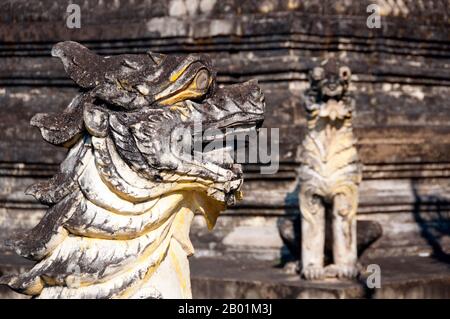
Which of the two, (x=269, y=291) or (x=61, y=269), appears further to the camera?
(x=269, y=291)

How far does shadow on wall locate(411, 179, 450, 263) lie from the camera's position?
14.6 m

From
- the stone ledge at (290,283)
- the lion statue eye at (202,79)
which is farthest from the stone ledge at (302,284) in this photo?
the lion statue eye at (202,79)

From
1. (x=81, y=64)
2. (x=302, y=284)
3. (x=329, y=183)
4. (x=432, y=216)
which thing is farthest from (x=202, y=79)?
(x=432, y=216)

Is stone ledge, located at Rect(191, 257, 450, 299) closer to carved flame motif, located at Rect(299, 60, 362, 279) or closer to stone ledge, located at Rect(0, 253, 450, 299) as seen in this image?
stone ledge, located at Rect(0, 253, 450, 299)

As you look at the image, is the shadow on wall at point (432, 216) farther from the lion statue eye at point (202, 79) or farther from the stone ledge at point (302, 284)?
the lion statue eye at point (202, 79)

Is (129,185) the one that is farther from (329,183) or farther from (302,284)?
(329,183)

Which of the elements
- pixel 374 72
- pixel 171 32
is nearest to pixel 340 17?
pixel 374 72

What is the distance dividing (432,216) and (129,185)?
9.24 m

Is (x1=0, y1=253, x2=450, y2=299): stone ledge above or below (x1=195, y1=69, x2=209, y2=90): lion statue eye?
below

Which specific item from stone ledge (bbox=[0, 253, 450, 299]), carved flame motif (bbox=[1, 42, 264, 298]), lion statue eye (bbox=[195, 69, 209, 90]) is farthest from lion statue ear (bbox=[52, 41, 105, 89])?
stone ledge (bbox=[0, 253, 450, 299])

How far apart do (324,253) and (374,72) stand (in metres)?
2.69

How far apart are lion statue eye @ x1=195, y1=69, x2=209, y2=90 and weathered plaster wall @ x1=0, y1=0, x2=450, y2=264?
7719 millimetres

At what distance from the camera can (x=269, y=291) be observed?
12.1m

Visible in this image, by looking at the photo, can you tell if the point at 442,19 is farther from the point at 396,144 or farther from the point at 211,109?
the point at 211,109
